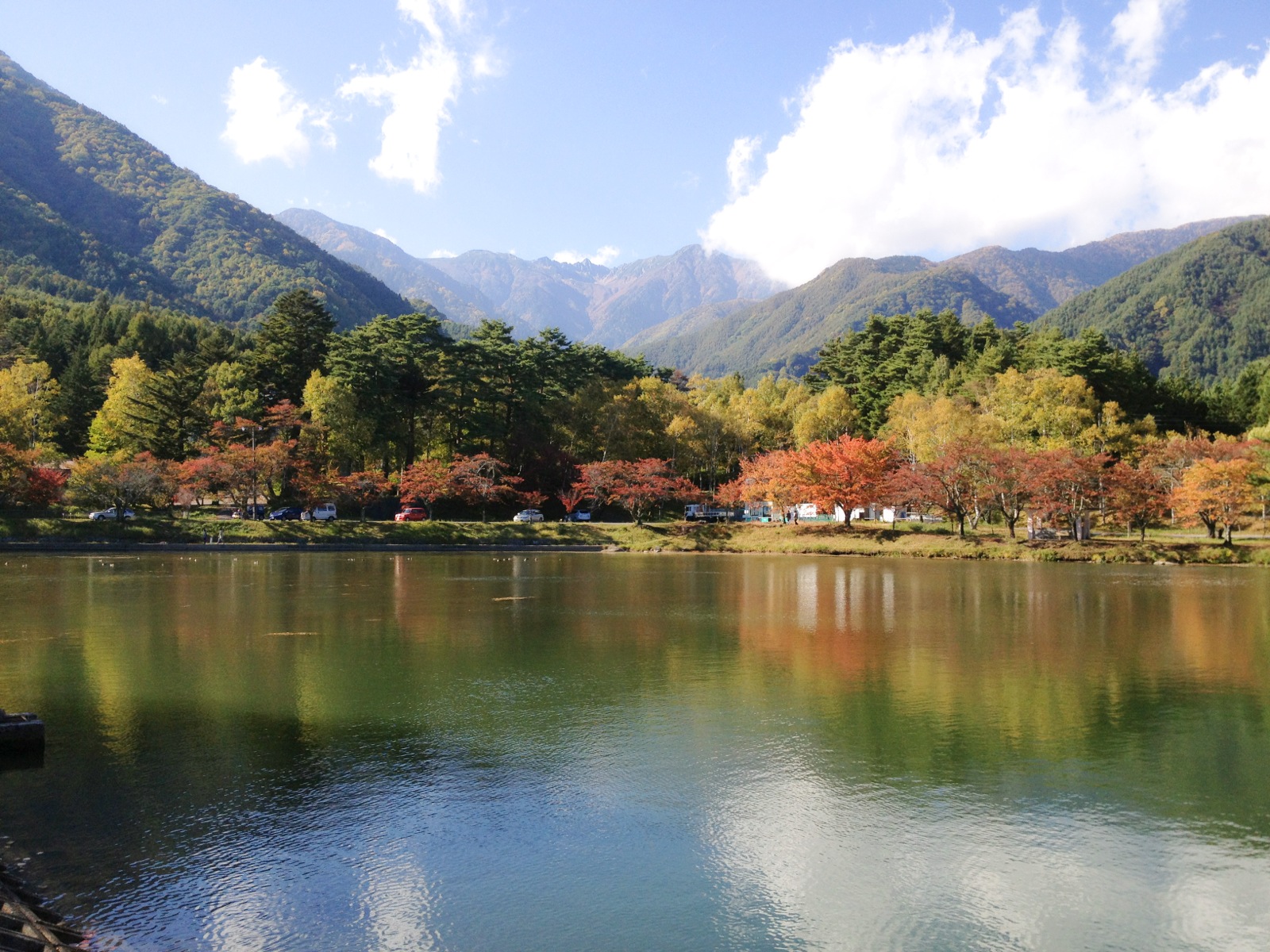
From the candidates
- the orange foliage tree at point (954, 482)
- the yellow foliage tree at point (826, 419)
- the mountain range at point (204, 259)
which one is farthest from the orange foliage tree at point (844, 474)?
the mountain range at point (204, 259)

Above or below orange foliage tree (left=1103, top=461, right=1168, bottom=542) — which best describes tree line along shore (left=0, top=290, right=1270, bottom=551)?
above

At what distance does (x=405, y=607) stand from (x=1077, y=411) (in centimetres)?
4392

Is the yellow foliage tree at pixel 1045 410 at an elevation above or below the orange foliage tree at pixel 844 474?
above

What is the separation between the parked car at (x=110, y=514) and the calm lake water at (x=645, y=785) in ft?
112

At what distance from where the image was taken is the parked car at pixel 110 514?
5227cm

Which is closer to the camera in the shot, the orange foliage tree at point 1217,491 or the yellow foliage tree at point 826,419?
the orange foliage tree at point 1217,491

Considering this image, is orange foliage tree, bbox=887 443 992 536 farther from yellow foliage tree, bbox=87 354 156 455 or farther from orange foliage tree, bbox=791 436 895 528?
yellow foliage tree, bbox=87 354 156 455

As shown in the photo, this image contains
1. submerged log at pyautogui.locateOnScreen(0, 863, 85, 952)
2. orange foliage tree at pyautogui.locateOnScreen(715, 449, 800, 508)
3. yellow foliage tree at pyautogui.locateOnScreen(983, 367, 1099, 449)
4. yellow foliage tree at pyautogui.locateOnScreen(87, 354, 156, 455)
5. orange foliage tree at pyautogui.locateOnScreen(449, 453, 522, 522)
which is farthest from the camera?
yellow foliage tree at pyautogui.locateOnScreen(87, 354, 156, 455)

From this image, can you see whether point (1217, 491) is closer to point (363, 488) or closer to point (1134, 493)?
point (1134, 493)

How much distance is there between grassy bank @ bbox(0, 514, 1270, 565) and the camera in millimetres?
45688

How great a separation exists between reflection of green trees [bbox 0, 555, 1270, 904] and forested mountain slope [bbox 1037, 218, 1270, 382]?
107358 millimetres

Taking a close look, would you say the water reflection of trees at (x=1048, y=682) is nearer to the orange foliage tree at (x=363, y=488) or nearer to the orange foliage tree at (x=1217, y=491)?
the orange foliage tree at (x=1217, y=491)

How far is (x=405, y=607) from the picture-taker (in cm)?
2567

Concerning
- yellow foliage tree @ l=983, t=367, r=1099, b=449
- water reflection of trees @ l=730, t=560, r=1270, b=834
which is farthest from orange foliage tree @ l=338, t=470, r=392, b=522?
yellow foliage tree @ l=983, t=367, r=1099, b=449
